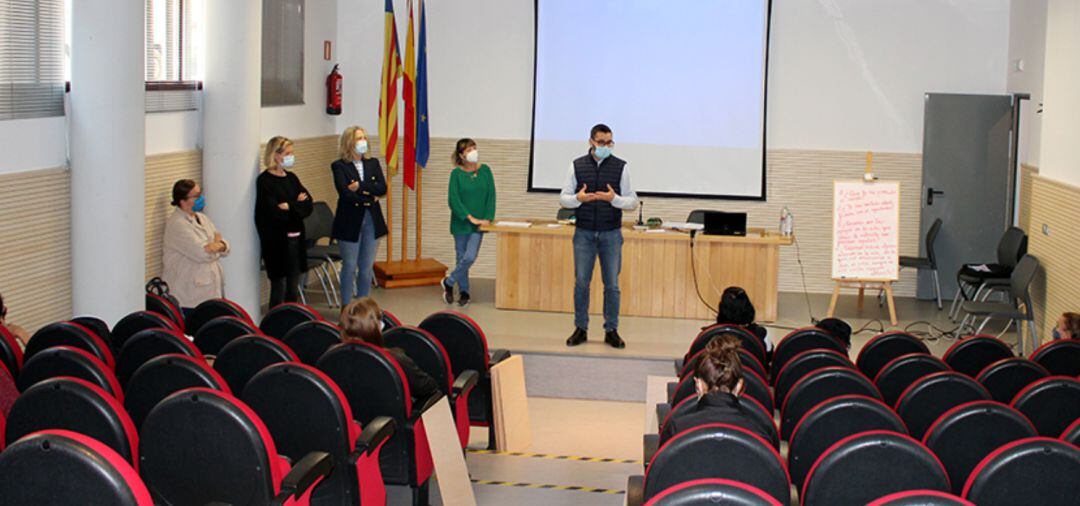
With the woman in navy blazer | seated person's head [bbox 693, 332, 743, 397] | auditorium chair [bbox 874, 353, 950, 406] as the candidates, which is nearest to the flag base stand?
the woman in navy blazer

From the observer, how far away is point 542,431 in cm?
787

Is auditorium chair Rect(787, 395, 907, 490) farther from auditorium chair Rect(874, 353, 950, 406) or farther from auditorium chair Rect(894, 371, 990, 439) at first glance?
auditorium chair Rect(874, 353, 950, 406)

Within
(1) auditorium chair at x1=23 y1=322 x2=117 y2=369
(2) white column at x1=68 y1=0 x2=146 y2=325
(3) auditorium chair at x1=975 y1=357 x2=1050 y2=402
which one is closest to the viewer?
(1) auditorium chair at x1=23 y1=322 x2=117 y2=369

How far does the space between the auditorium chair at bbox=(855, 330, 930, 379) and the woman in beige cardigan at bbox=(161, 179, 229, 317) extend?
4.52m

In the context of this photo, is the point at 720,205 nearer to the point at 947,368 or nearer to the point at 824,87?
the point at 824,87

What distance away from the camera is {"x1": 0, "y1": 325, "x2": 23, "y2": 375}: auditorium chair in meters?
5.32

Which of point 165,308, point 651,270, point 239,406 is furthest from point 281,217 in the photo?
point 239,406

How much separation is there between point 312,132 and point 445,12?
1.93 meters

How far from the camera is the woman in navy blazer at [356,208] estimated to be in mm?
9922

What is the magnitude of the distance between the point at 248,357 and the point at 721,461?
2.32 m

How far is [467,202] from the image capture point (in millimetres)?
10766

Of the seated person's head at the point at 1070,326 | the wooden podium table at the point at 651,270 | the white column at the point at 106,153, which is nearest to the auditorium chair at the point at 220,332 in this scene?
the white column at the point at 106,153

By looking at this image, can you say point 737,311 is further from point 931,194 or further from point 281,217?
point 931,194

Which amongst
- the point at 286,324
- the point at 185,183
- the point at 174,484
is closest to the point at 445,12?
the point at 185,183
